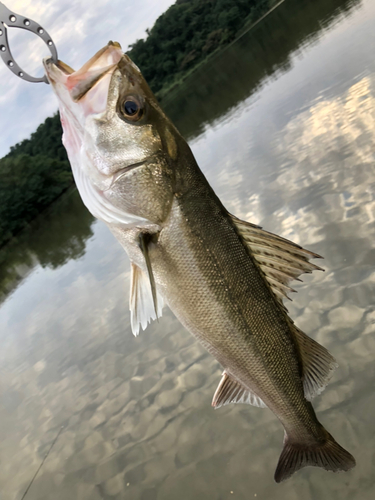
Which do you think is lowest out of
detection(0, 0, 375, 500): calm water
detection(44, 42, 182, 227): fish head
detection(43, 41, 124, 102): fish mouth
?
detection(0, 0, 375, 500): calm water

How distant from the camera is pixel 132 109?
2215 mm

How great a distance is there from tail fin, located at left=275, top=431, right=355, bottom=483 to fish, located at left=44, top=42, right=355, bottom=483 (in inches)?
1.5

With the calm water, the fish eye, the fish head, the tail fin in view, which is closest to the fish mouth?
the fish head

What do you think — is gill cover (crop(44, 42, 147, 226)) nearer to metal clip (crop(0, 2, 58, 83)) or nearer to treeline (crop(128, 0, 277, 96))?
metal clip (crop(0, 2, 58, 83))

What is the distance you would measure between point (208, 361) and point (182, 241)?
4.27m

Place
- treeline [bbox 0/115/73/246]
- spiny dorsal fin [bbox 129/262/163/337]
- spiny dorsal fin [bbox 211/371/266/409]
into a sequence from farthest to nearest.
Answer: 1. treeline [bbox 0/115/73/246]
2. spiny dorsal fin [bbox 211/371/266/409]
3. spiny dorsal fin [bbox 129/262/163/337]

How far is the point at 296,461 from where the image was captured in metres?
2.63

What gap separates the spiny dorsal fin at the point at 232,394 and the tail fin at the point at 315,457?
39cm

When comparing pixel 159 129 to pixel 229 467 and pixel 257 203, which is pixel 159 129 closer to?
pixel 229 467

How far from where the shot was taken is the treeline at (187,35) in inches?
2876

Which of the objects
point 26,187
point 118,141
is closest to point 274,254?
point 118,141

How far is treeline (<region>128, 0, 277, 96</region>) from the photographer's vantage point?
240 feet

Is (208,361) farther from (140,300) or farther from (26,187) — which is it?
(26,187)

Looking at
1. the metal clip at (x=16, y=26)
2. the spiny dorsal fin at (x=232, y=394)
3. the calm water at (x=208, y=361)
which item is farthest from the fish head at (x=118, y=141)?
the calm water at (x=208, y=361)
